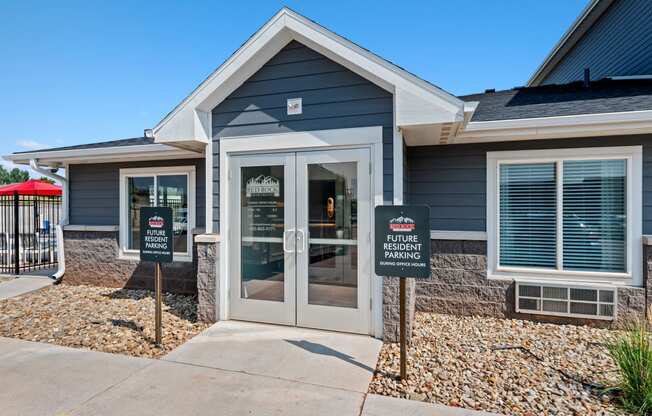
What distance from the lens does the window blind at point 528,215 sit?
16.4 feet

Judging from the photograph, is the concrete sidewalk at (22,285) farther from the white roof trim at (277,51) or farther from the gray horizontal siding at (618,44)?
the gray horizontal siding at (618,44)

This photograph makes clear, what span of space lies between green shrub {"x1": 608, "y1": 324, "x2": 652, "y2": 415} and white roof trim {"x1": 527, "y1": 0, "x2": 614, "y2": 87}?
946cm

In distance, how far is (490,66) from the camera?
10.2m

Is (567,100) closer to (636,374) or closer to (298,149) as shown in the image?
(636,374)

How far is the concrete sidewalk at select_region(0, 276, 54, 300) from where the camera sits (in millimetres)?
6523

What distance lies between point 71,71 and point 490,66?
39.6 ft

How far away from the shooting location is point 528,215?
5.13m

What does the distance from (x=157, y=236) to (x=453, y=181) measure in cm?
428

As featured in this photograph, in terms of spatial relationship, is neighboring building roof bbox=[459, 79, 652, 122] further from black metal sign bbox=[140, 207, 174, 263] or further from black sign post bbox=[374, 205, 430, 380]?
black metal sign bbox=[140, 207, 174, 263]

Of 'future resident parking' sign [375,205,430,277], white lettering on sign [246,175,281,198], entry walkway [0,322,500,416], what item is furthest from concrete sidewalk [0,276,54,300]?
'future resident parking' sign [375,205,430,277]

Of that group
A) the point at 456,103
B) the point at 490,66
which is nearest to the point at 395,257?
the point at 456,103

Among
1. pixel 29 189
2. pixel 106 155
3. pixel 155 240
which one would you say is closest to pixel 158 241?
pixel 155 240

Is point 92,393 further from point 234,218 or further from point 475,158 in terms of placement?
point 475,158

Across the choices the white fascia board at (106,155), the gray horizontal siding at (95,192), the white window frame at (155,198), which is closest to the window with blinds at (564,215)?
the white fascia board at (106,155)
